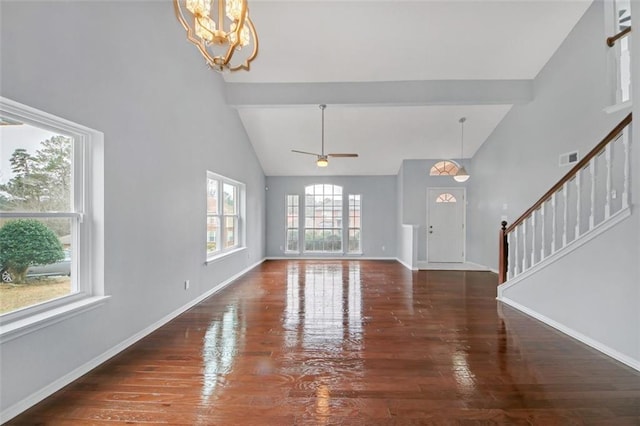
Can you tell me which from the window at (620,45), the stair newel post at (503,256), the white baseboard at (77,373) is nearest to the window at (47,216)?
the white baseboard at (77,373)

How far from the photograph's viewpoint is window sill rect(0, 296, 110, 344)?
1.97m

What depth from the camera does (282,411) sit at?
2.10 meters

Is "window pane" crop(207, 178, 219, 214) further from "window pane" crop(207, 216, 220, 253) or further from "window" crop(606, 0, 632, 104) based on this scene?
"window" crop(606, 0, 632, 104)

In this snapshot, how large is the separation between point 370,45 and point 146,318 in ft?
15.6

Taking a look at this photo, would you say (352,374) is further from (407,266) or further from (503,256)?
(407,266)

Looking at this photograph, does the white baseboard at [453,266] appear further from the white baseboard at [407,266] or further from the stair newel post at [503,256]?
the stair newel post at [503,256]

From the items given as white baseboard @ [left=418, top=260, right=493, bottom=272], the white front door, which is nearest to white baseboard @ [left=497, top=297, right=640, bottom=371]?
white baseboard @ [left=418, top=260, right=493, bottom=272]

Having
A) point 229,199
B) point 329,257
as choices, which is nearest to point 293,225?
point 329,257

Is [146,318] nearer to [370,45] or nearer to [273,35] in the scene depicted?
[273,35]

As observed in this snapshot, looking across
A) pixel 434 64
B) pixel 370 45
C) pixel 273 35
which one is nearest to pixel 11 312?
pixel 273 35

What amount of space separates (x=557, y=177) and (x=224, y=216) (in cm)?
586

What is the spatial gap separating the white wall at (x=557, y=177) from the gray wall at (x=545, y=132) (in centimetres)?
1

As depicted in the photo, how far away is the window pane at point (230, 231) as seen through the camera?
20.3 feet

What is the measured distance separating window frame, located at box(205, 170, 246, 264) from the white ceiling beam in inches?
65.3
